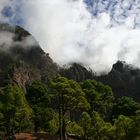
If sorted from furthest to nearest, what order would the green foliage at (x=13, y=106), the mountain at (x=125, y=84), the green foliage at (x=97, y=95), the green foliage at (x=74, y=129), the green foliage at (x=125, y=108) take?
the mountain at (x=125, y=84) → the green foliage at (x=125, y=108) → the green foliage at (x=97, y=95) → the green foliage at (x=74, y=129) → the green foliage at (x=13, y=106)

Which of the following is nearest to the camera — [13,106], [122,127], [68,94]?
[122,127]

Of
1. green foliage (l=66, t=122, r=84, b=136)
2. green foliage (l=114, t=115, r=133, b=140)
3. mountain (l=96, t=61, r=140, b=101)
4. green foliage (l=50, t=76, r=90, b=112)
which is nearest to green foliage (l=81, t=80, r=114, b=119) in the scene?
green foliage (l=66, t=122, r=84, b=136)

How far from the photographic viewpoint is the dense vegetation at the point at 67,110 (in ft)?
198

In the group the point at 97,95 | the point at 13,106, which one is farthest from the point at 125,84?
the point at 13,106

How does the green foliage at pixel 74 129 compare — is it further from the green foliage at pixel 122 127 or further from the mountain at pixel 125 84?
the mountain at pixel 125 84

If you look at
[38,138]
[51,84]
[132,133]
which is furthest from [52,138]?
[132,133]

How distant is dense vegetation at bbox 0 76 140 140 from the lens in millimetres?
60250

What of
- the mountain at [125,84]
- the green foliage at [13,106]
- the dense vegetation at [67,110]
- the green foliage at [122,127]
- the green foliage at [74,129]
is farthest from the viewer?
the mountain at [125,84]

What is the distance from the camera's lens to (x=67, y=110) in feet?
221

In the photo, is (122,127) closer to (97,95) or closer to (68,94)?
(68,94)

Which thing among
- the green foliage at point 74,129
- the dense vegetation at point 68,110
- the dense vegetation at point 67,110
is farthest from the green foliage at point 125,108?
the green foliage at point 74,129

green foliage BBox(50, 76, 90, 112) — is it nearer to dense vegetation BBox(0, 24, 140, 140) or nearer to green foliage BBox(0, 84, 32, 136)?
dense vegetation BBox(0, 24, 140, 140)

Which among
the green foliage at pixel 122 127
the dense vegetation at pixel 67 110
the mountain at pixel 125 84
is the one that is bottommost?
the green foliage at pixel 122 127

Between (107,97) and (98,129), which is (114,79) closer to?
(107,97)
